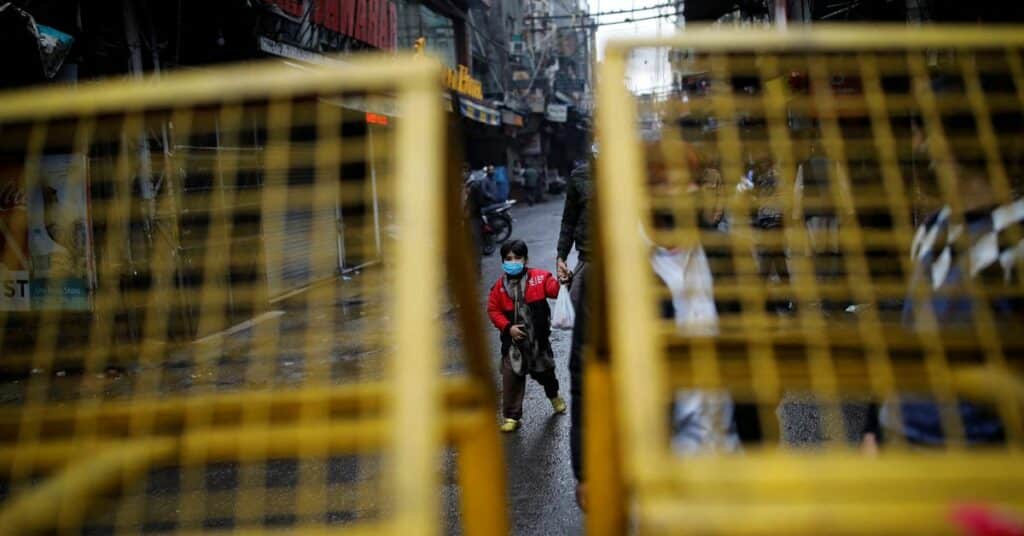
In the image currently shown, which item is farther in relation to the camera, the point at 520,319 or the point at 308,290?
the point at 520,319

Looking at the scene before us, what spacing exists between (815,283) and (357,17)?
11.1 metres

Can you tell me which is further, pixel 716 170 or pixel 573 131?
pixel 573 131

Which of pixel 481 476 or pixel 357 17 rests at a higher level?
pixel 357 17

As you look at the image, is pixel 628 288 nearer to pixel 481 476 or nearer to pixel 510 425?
pixel 481 476

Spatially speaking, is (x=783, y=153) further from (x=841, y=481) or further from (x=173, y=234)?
(x=173, y=234)

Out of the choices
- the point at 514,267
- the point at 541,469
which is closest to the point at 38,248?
the point at 514,267

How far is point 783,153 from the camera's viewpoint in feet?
4.83

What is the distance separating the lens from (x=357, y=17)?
11562 millimetres

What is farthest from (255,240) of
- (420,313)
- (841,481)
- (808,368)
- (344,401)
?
(841,481)

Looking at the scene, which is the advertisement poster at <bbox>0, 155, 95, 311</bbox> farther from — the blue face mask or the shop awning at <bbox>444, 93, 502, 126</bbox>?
the shop awning at <bbox>444, 93, 502, 126</bbox>

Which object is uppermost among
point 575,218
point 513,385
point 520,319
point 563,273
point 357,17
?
point 357,17

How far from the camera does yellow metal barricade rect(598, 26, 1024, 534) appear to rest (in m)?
0.94

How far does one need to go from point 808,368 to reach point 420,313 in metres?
0.86

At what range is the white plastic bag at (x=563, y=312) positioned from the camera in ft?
15.0
